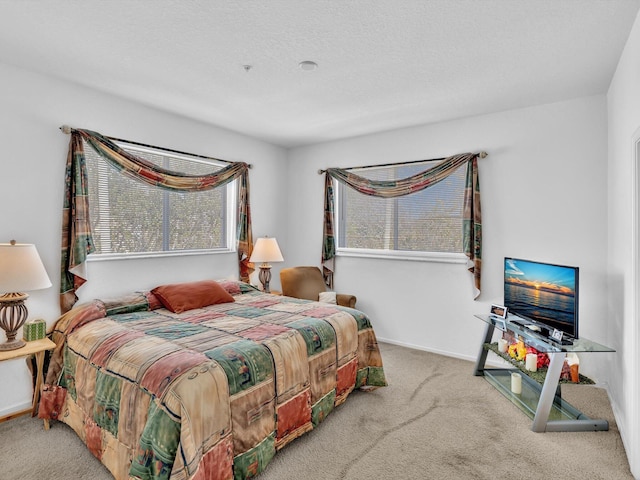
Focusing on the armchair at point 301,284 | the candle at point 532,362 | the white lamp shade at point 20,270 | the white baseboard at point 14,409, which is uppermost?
the white lamp shade at point 20,270

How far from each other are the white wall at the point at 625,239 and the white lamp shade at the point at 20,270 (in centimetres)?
383

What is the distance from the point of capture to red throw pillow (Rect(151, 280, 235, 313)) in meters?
3.15

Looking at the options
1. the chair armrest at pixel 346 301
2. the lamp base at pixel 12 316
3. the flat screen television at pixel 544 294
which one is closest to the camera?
the lamp base at pixel 12 316

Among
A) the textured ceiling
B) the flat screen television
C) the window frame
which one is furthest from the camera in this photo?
the window frame

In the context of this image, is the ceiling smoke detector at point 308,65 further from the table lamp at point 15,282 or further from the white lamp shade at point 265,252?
the table lamp at point 15,282

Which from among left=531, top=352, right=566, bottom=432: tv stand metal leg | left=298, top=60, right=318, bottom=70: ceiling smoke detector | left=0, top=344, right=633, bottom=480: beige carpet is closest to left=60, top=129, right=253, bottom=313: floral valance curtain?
left=0, top=344, right=633, bottom=480: beige carpet

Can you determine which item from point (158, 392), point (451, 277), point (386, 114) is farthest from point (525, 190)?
point (158, 392)

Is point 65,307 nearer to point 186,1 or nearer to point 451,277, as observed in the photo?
point 186,1

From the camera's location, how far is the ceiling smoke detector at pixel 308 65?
8.61 ft

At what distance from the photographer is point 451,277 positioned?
13.1ft

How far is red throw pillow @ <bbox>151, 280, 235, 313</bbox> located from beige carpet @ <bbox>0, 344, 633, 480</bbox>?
1.12m

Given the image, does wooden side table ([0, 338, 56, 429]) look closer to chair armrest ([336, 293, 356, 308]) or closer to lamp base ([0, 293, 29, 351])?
lamp base ([0, 293, 29, 351])

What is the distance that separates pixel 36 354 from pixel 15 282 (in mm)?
556

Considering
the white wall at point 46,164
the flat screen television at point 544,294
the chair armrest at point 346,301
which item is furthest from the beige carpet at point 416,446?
the chair armrest at point 346,301
